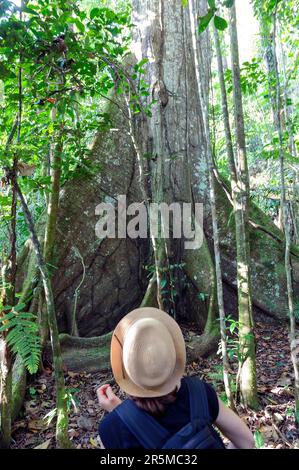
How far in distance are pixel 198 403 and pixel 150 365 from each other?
23 cm

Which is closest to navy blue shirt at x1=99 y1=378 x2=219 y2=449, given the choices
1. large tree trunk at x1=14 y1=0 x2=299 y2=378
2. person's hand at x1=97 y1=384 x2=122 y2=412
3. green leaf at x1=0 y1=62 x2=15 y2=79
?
person's hand at x1=97 y1=384 x2=122 y2=412

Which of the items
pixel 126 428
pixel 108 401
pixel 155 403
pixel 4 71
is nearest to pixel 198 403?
pixel 155 403

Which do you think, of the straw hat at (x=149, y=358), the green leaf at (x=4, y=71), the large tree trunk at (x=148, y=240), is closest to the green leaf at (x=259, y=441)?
the large tree trunk at (x=148, y=240)

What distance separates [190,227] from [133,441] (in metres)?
3.60

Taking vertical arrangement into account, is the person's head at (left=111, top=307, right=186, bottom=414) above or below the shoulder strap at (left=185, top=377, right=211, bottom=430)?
above

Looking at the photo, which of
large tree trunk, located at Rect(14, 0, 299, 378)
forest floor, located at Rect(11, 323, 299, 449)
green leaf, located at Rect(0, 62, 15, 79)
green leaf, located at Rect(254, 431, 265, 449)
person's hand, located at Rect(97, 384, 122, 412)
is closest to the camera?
person's hand, located at Rect(97, 384, 122, 412)

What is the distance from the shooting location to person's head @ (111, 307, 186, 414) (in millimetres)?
1235

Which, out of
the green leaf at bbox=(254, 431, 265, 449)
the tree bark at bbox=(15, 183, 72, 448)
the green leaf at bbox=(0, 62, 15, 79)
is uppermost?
the green leaf at bbox=(0, 62, 15, 79)

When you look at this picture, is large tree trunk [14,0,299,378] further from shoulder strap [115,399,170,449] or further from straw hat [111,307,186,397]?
shoulder strap [115,399,170,449]

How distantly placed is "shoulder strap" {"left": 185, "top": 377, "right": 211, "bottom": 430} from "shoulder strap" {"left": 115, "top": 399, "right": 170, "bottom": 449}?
11 centimetres

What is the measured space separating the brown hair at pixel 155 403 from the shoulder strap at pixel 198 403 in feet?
0.26

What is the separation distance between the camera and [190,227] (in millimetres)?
4672

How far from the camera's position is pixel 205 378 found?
3562 millimetres
